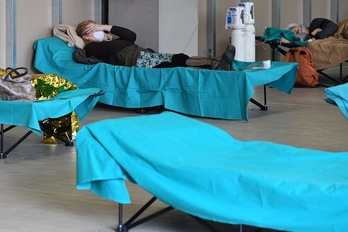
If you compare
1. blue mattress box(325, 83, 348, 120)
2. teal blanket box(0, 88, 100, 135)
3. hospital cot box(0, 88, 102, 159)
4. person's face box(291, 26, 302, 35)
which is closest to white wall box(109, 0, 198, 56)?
person's face box(291, 26, 302, 35)

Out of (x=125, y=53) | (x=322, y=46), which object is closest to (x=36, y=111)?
(x=125, y=53)

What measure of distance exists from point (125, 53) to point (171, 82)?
2.32ft

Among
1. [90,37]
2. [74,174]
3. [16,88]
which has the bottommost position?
[74,174]

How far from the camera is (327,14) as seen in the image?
448 inches

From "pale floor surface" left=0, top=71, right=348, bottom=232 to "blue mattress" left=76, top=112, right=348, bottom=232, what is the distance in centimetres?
31

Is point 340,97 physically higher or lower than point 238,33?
lower

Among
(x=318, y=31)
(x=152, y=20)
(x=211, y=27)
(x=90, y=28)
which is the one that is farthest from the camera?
(x=211, y=27)

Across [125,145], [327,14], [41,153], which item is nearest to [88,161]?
[125,145]

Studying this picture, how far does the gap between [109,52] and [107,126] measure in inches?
148

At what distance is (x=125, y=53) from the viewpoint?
7379 millimetres

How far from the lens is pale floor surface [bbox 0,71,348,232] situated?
377cm

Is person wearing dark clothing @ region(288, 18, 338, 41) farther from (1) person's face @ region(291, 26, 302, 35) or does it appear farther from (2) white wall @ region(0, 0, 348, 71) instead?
(2) white wall @ region(0, 0, 348, 71)

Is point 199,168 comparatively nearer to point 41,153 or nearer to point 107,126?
point 107,126

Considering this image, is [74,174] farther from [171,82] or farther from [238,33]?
[238,33]
